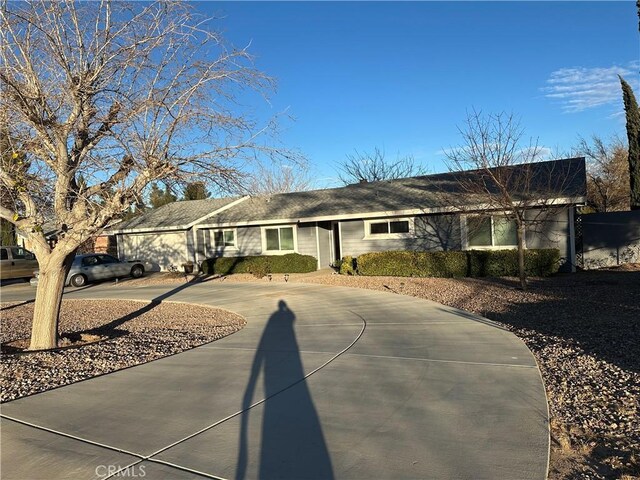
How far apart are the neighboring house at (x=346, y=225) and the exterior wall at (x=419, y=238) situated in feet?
0.12

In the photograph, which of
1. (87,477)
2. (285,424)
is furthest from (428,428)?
(87,477)

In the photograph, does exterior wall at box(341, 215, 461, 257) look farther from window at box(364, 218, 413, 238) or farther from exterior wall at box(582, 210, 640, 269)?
exterior wall at box(582, 210, 640, 269)

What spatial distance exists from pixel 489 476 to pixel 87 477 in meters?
2.83

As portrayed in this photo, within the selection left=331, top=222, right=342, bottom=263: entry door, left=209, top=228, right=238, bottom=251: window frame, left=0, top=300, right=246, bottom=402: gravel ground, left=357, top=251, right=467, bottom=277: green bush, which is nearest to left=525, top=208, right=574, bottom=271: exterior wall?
left=357, top=251, right=467, bottom=277: green bush

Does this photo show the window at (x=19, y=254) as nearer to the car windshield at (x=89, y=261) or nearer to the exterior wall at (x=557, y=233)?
the car windshield at (x=89, y=261)

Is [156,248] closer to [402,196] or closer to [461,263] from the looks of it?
[402,196]

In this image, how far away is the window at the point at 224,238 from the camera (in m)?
23.3

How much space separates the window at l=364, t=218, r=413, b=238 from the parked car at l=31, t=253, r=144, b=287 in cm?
1136

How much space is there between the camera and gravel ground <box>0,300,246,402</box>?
604 centimetres

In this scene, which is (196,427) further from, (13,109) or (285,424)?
(13,109)

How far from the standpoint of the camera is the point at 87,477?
137 inches

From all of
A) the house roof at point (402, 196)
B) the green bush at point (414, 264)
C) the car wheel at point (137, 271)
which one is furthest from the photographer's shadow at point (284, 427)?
the car wheel at point (137, 271)

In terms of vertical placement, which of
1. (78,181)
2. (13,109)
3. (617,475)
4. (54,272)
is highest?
(13,109)

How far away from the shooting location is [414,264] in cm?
1631
